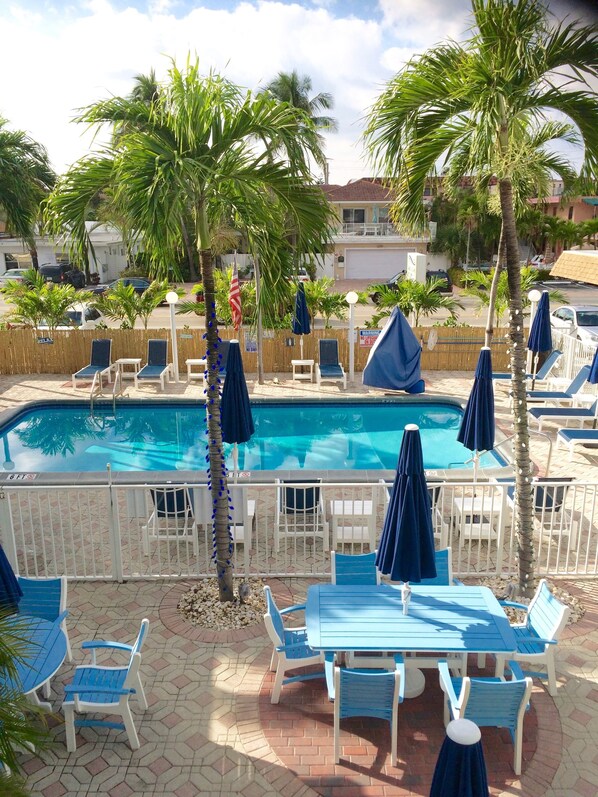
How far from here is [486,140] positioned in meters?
5.99

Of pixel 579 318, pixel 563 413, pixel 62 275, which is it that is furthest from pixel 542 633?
pixel 62 275

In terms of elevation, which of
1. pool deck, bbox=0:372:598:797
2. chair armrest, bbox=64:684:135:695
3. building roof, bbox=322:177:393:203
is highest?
building roof, bbox=322:177:393:203

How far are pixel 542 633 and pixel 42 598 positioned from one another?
4.67 metres

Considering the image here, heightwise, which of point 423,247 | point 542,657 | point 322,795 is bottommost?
point 322,795

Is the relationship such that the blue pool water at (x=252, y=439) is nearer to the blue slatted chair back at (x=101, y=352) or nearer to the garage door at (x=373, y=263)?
the blue slatted chair back at (x=101, y=352)

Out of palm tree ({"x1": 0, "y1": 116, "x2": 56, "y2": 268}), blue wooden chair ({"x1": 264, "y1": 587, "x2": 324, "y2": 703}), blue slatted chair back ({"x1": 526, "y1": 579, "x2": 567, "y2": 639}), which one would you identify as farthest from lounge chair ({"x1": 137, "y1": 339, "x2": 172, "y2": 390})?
blue slatted chair back ({"x1": 526, "y1": 579, "x2": 567, "y2": 639})

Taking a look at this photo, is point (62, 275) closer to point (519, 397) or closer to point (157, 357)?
point (157, 357)

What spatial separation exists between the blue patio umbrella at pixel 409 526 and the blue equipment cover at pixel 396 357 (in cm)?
811

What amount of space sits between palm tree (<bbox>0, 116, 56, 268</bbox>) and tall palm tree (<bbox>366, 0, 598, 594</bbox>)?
14910mm

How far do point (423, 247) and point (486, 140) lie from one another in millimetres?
39215

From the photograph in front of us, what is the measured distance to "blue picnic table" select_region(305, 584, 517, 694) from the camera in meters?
5.41

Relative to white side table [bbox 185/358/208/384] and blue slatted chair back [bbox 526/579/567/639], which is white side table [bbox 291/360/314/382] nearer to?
white side table [bbox 185/358/208/384]

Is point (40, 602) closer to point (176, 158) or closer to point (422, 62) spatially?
point (176, 158)

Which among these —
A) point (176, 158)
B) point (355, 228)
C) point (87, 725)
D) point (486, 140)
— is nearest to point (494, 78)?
point (486, 140)
